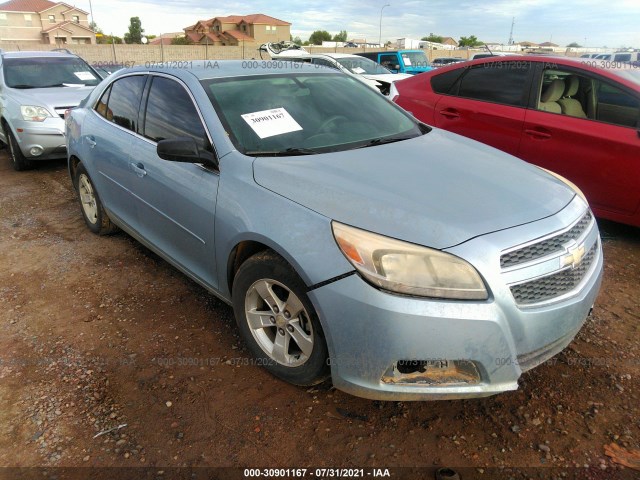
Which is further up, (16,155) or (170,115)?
(170,115)

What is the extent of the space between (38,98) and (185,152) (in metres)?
5.24

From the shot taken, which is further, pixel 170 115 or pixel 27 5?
pixel 27 5

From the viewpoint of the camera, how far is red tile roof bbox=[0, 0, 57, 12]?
72.7m

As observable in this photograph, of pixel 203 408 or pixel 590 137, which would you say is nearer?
pixel 203 408

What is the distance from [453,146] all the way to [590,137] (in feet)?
6.10

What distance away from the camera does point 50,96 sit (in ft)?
21.8

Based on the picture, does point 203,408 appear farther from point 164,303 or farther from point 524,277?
point 524,277

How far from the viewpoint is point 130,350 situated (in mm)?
2818

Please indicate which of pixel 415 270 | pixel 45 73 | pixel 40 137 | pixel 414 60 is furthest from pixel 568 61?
pixel 414 60

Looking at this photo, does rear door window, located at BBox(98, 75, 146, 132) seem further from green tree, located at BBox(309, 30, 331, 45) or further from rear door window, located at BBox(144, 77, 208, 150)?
green tree, located at BBox(309, 30, 331, 45)

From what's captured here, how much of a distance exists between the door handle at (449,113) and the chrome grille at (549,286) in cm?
310

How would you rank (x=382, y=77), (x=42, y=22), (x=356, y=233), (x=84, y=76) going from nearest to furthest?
(x=356, y=233)
(x=84, y=76)
(x=382, y=77)
(x=42, y=22)

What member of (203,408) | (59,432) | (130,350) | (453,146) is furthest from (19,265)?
(453,146)

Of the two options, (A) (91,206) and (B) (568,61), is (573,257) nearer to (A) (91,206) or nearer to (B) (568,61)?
(B) (568,61)
